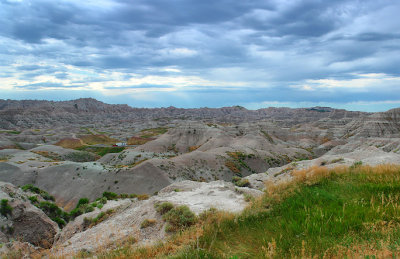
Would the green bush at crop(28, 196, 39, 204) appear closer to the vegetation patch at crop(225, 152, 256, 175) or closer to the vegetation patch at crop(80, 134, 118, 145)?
the vegetation patch at crop(225, 152, 256, 175)

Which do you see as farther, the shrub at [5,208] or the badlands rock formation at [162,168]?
the shrub at [5,208]

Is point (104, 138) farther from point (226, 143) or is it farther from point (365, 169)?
point (365, 169)

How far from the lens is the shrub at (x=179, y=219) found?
8055mm

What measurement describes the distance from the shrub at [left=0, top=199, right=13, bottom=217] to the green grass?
17.6 m

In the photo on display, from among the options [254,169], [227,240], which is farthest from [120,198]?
[254,169]

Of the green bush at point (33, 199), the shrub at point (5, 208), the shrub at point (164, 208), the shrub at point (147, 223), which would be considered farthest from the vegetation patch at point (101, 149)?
the shrub at point (147, 223)

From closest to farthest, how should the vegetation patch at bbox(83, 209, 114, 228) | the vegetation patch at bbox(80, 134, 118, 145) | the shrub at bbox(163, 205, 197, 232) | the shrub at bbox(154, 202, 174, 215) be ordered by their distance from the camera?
the shrub at bbox(163, 205, 197, 232) → the shrub at bbox(154, 202, 174, 215) → the vegetation patch at bbox(83, 209, 114, 228) → the vegetation patch at bbox(80, 134, 118, 145)

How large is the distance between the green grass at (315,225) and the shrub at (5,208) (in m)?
17.6

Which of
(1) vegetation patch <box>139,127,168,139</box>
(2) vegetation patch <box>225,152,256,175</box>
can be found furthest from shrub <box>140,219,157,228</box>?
(1) vegetation patch <box>139,127,168,139</box>

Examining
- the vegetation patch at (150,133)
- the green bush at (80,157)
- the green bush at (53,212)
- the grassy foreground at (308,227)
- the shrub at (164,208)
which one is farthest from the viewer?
the vegetation patch at (150,133)

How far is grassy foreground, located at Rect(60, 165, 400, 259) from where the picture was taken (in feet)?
13.6

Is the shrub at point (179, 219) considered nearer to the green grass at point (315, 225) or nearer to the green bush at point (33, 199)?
the green grass at point (315, 225)

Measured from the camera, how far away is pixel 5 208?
16.6m

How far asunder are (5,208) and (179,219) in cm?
1544
